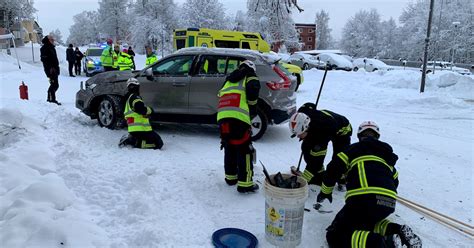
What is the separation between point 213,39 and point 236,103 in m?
15.5

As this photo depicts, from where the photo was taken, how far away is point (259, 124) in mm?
7324

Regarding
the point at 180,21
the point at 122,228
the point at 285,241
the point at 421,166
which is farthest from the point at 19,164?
the point at 180,21

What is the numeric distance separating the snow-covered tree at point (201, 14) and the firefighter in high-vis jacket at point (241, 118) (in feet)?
144

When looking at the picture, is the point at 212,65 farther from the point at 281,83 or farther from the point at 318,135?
the point at 318,135

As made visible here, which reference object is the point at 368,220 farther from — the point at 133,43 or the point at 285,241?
the point at 133,43

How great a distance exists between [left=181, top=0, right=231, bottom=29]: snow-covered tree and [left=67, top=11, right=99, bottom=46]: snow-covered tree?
58358 millimetres

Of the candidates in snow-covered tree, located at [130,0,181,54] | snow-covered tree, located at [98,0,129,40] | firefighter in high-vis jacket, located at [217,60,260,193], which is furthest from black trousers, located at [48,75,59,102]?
snow-covered tree, located at [98,0,129,40]

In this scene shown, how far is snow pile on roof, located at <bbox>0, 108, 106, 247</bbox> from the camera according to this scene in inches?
125

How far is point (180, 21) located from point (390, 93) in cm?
3960

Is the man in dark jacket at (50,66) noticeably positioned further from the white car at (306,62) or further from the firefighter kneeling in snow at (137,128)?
the white car at (306,62)

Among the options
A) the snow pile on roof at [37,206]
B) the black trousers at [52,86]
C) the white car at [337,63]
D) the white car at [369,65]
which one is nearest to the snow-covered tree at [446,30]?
the white car at [369,65]

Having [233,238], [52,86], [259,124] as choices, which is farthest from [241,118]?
[52,86]

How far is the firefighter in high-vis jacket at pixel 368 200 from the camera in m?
3.23

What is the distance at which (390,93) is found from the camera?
13.7 metres
